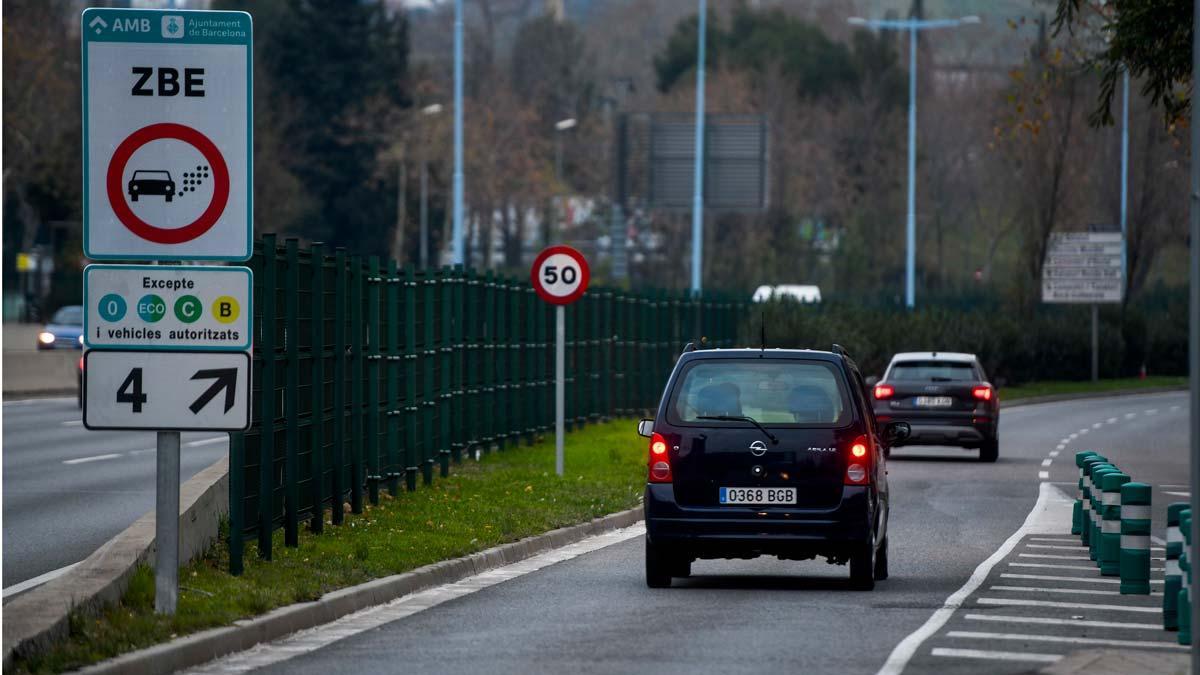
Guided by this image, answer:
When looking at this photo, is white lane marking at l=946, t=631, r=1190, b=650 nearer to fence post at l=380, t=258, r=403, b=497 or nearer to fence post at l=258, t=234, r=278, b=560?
fence post at l=258, t=234, r=278, b=560

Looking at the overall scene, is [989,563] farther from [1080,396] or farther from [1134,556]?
[1080,396]

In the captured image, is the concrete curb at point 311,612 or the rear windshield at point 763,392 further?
the rear windshield at point 763,392

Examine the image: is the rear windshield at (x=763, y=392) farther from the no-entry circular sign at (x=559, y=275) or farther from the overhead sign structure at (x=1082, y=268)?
the overhead sign structure at (x=1082, y=268)

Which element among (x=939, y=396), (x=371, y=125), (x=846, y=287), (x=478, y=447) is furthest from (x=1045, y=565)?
(x=371, y=125)

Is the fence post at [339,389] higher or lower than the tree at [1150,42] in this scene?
lower

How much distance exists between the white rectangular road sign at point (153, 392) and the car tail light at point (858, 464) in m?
4.64

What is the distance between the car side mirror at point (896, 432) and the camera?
16719mm

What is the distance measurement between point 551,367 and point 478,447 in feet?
20.0

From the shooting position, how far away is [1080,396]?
2393 inches

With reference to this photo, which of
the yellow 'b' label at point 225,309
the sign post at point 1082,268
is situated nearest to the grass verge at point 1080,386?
the sign post at point 1082,268

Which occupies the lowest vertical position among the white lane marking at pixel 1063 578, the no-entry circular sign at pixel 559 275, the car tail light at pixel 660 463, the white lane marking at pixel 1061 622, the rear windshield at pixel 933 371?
the white lane marking at pixel 1063 578

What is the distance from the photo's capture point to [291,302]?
15.6 meters

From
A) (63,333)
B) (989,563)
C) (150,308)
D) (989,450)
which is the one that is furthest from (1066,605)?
(63,333)

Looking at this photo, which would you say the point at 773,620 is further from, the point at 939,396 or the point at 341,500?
the point at 939,396
